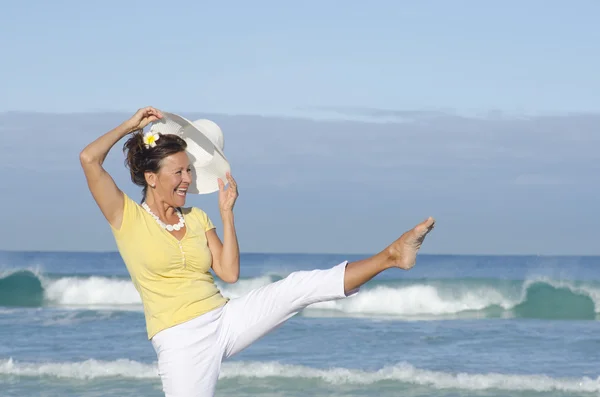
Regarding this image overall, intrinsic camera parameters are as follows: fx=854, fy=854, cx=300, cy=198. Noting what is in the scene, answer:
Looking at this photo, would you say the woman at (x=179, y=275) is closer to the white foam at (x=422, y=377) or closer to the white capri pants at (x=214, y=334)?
the white capri pants at (x=214, y=334)

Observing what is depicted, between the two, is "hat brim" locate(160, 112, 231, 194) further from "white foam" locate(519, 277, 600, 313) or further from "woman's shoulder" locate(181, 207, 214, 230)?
"white foam" locate(519, 277, 600, 313)

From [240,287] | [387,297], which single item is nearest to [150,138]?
[387,297]

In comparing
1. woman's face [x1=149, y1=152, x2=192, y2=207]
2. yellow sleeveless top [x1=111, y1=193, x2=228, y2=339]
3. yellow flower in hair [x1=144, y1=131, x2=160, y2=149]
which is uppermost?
yellow flower in hair [x1=144, y1=131, x2=160, y2=149]

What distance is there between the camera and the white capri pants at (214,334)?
4.27 meters

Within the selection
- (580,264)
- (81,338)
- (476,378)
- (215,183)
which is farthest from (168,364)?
(580,264)

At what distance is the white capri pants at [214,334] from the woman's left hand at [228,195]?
0.53m

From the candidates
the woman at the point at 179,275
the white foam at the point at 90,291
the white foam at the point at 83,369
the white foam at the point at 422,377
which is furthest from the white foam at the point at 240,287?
the woman at the point at 179,275

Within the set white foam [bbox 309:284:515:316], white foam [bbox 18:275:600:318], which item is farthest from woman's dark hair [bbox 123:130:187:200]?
white foam [bbox 309:284:515:316]

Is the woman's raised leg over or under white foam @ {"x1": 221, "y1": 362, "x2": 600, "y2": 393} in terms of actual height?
over

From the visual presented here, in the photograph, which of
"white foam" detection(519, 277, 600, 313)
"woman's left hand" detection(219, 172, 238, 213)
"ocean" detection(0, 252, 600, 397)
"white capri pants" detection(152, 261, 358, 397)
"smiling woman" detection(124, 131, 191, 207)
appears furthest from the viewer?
"white foam" detection(519, 277, 600, 313)

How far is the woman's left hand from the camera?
467cm

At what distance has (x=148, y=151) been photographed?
4.40 meters

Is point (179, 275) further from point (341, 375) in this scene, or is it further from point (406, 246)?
point (341, 375)

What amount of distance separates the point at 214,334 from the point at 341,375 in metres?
5.86
